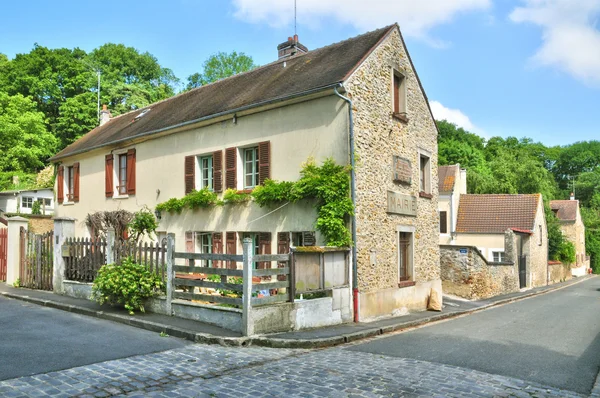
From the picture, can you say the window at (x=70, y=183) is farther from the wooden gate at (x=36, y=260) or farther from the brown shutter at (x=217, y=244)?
the brown shutter at (x=217, y=244)

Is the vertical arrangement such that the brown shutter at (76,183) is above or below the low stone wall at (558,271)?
above

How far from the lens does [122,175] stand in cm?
1941

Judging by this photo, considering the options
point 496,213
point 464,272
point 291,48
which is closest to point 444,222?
point 496,213

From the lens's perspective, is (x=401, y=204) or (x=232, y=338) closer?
(x=232, y=338)

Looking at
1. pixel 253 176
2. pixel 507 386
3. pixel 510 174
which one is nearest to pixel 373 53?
pixel 253 176

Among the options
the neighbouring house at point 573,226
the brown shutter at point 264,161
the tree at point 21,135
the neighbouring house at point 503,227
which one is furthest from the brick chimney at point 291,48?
the neighbouring house at point 573,226

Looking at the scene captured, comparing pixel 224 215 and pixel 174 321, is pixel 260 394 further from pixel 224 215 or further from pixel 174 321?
pixel 224 215

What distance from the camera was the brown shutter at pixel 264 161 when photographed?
14053 mm

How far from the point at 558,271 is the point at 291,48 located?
3089 cm

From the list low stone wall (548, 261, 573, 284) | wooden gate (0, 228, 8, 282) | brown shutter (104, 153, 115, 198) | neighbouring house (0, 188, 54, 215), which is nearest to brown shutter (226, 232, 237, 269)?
brown shutter (104, 153, 115, 198)

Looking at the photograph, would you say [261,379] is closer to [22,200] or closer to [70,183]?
[70,183]

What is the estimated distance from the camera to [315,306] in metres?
10.8

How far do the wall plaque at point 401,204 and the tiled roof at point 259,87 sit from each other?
13.0 ft

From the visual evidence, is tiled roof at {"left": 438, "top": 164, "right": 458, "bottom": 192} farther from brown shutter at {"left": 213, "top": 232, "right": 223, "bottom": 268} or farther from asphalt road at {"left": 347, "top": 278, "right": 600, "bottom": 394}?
brown shutter at {"left": 213, "top": 232, "right": 223, "bottom": 268}
